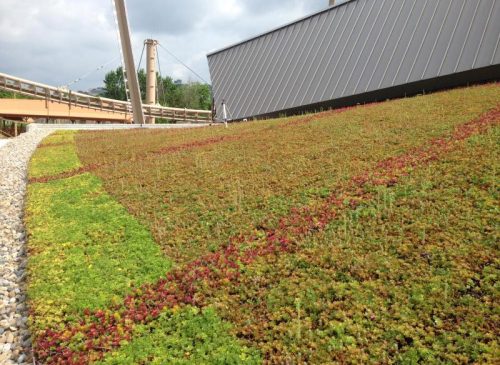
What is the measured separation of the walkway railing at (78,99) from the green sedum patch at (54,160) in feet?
41.7

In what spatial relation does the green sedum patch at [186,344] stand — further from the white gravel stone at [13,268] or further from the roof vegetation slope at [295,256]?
the white gravel stone at [13,268]

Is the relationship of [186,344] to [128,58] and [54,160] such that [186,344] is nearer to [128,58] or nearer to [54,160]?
[54,160]

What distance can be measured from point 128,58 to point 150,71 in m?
23.0

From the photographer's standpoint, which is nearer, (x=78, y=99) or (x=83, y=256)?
(x=83, y=256)

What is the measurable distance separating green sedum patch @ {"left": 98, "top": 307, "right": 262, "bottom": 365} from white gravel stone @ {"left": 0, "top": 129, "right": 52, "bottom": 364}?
1614 millimetres

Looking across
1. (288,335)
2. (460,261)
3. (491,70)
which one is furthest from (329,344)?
(491,70)

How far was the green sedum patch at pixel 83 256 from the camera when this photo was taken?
716 cm

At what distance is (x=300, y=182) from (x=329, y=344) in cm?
593

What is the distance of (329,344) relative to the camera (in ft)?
17.8

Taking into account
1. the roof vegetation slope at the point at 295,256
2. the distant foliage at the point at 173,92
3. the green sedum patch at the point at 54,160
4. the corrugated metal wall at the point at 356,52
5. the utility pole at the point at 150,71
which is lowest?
the roof vegetation slope at the point at 295,256

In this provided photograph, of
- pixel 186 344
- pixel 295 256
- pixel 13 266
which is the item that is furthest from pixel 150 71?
pixel 186 344

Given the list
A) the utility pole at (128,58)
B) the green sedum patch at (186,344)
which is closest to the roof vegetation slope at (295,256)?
the green sedum patch at (186,344)

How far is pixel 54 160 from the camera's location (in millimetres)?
18328

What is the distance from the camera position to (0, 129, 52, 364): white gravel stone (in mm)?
6539
